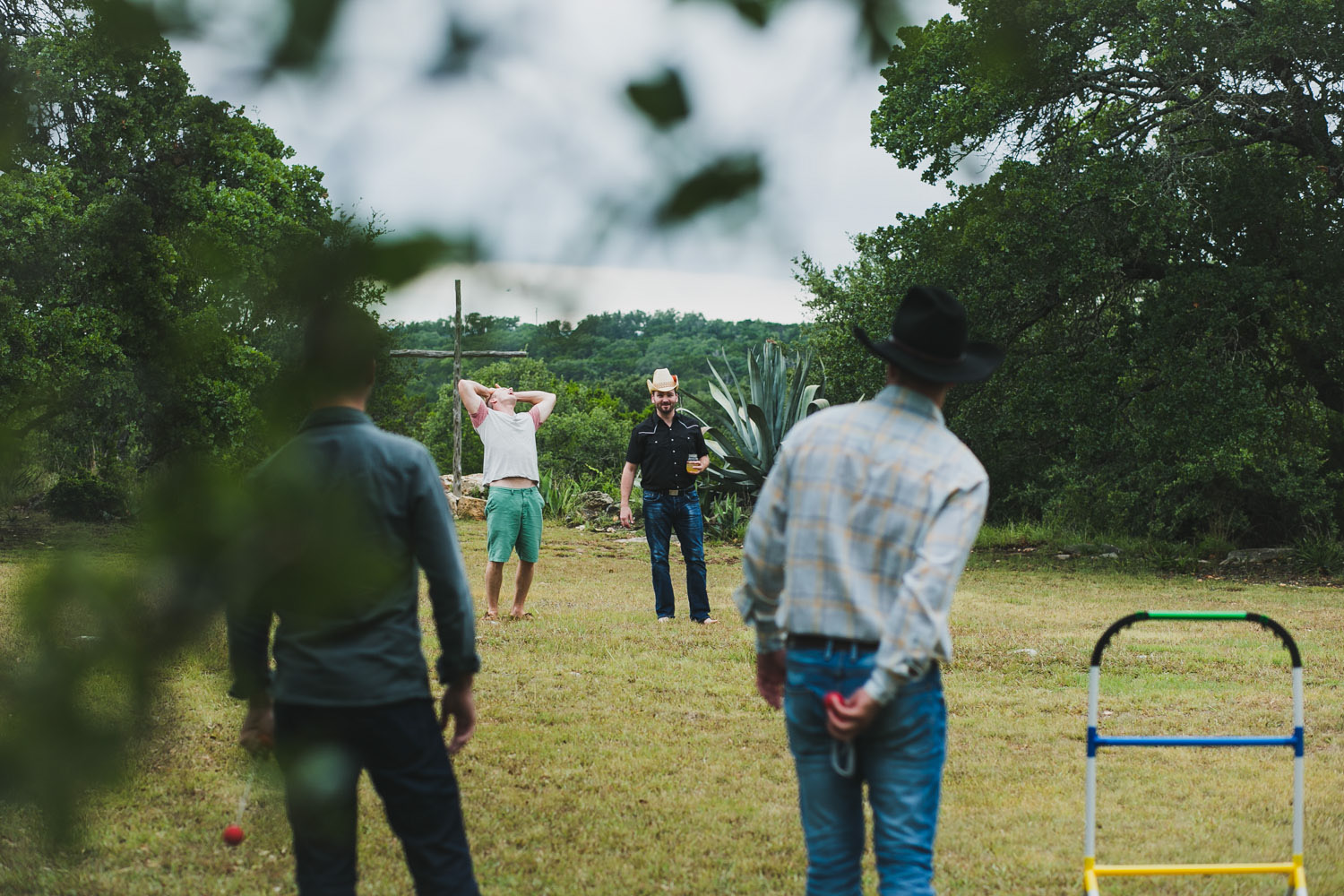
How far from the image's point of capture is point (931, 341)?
2812 millimetres

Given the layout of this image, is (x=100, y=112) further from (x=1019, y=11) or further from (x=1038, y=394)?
(x=1038, y=394)

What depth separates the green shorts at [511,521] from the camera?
7957 millimetres

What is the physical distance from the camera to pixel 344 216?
0.68 meters

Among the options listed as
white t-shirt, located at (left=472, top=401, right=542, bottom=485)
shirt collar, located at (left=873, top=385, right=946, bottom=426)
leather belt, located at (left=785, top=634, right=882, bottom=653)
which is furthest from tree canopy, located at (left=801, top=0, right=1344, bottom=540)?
leather belt, located at (left=785, top=634, right=882, bottom=653)

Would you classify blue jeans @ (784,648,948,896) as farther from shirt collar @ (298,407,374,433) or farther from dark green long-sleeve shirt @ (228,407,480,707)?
shirt collar @ (298,407,374,433)

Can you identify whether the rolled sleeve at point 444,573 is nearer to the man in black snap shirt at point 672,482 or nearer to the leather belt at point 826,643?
the leather belt at point 826,643

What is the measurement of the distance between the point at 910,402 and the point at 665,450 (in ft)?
19.2

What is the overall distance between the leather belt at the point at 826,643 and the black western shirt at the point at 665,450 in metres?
5.78

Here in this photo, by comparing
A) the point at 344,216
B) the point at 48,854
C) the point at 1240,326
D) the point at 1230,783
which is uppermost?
the point at 1240,326

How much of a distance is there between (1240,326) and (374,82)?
15489 mm

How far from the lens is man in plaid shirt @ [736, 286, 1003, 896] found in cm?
261

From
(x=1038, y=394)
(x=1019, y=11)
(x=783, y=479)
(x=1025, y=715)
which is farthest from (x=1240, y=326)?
(x=1019, y=11)

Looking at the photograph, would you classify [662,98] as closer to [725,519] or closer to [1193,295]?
[1193,295]

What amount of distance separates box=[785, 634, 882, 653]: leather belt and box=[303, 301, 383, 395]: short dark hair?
2.11m
